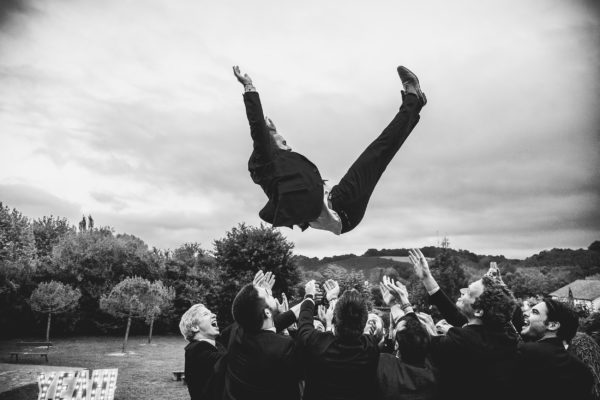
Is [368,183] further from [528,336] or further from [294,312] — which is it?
[528,336]

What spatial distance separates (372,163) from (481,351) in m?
1.88

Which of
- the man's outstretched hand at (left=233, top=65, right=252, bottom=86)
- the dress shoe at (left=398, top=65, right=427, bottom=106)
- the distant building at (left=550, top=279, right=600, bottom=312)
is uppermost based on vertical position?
the dress shoe at (left=398, top=65, right=427, bottom=106)

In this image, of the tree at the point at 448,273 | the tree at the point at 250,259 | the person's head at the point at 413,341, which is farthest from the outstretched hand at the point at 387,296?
the tree at the point at 448,273

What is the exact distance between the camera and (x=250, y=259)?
73.9 feet

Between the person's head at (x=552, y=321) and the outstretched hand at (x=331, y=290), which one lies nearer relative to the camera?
the person's head at (x=552, y=321)

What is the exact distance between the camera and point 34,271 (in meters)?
27.0

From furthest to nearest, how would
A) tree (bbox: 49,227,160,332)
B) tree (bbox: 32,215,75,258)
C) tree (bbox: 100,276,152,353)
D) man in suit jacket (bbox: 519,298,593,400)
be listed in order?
1. tree (bbox: 32,215,75,258)
2. tree (bbox: 49,227,160,332)
3. tree (bbox: 100,276,152,353)
4. man in suit jacket (bbox: 519,298,593,400)

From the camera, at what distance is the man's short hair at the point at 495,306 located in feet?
9.96

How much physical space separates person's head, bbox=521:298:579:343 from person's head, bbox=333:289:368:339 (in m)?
1.64

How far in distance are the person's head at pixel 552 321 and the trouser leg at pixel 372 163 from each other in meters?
1.82

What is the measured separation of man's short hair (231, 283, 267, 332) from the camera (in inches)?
129

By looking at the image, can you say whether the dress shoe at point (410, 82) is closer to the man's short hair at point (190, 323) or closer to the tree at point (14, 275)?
the man's short hair at point (190, 323)

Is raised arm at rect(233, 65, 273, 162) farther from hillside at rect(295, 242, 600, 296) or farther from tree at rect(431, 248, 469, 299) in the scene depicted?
hillside at rect(295, 242, 600, 296)

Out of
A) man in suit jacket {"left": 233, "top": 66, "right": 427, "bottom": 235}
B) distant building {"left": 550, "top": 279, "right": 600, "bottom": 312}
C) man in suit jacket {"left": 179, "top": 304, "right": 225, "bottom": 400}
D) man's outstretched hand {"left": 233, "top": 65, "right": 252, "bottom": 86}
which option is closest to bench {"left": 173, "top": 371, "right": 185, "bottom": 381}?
man in suit jacket {"left": 179, "top": 304, "right": 225, "bottom": 400}
